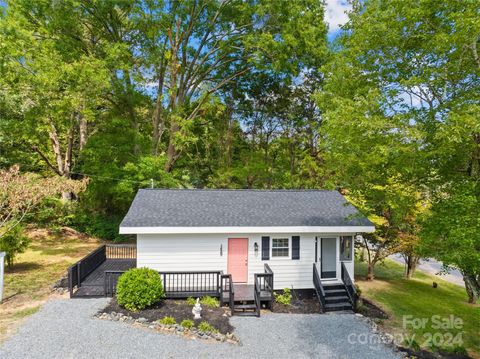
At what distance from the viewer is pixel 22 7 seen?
19844mm

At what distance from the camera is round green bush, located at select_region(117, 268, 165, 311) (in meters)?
9.98

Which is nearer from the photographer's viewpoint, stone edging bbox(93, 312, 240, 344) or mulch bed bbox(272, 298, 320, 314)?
stone edging bbox(93, 312, 240, 344)

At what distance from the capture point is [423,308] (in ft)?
42.7

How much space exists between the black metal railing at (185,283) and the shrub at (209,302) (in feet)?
0.55

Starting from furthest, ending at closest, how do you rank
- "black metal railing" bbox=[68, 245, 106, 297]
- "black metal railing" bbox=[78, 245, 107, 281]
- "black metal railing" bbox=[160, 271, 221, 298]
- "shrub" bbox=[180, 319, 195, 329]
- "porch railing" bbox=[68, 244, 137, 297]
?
"black metal railing" bbox=[78, 245, 107, 281] < "black metal railing" bbox=[160, 271, 221, 298] < "porch railing" bbox=[68, 244, 137, 297] < "black metal railing" bbox=[68, 245, 106, 297] < "shrub" bbox=[180, 319, 195, 329]

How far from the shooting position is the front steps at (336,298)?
11570 mm

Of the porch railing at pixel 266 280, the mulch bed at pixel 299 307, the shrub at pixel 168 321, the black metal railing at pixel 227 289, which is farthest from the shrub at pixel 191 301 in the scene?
the mulch bed at pixel 299 307

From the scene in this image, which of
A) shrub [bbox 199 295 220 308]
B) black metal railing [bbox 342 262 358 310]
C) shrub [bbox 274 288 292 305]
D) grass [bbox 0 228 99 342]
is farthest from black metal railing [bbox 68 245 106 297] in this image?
black metal railing [bbox 342 262 358 310]

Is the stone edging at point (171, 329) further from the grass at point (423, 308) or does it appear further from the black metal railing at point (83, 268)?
the grass at point (423, 308)

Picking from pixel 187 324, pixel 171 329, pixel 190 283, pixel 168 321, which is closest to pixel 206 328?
pixel 187 324

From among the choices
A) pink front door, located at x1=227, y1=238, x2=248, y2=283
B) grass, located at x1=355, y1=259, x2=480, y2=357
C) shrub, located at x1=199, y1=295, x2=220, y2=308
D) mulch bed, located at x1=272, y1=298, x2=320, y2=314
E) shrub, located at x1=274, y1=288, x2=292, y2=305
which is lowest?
grass, located at x1=355, y1=259, x2=480, y2=357

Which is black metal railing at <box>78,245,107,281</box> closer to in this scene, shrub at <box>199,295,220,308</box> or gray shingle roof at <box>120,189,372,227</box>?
gray shingle roof at <box>120,189,372,227</box>

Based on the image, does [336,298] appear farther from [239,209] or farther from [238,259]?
[239,209]

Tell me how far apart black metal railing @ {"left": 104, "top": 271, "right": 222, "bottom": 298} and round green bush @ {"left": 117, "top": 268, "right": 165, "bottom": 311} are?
101 cm
